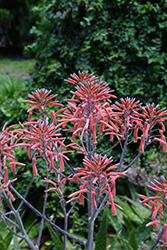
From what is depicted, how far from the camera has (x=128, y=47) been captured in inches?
98.3

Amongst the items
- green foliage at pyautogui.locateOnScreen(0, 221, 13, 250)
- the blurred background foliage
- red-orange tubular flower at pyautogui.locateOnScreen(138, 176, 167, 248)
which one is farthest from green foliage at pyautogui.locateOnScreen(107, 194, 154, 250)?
red-orange tubular flower at pyautogui.locateOnScreen(138, 176, 167, 248)

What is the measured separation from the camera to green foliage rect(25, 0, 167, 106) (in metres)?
2.44

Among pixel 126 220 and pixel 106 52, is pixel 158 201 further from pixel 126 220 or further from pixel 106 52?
pixel 106 52

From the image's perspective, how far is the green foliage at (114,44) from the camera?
8.02 feet

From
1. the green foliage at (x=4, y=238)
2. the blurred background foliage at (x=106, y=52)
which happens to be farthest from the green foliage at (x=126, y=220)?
the green foliage at (x=4, y=238)

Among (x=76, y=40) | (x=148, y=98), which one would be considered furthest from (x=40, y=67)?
(x=148, y=98)

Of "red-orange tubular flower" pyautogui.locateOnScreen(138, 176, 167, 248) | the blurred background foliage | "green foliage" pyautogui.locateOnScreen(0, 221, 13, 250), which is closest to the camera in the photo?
"red-orange tubular flower" pyautogui.locateOnScreen(138, 176, 167, 248)

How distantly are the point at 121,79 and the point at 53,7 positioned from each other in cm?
Answer: 110

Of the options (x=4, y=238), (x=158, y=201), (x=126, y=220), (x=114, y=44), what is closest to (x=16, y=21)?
(x=114, y=44)

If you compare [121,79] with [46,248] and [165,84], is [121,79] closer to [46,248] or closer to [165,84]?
[165,84]

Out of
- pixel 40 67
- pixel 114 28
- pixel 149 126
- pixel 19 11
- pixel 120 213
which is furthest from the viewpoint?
pixel 19 11

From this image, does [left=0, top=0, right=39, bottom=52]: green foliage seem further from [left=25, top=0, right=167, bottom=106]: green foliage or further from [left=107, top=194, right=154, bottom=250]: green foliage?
[left=107, top=194, right=154, bottom=250]: green foliage

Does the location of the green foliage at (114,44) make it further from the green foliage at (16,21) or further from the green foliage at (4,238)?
the green foliage at (16,21)

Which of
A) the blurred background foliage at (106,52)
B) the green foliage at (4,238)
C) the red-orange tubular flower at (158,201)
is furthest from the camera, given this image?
the blurred background foliage at (106,52)
